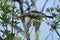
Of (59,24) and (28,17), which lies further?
(59,24)

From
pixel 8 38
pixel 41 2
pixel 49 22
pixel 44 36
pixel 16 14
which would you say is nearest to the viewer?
pixel 8 38

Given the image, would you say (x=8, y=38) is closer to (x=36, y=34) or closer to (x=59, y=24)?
(x=36, y=34)

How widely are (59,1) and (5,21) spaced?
70cm

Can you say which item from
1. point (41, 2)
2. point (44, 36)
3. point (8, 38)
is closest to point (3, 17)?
point (8, 38)

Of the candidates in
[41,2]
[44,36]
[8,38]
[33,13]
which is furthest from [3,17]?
[44,36]

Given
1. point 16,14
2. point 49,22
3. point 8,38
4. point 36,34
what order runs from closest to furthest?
1. point 8,38
2. point 16,14
3. point 36,34
4. point 49,22

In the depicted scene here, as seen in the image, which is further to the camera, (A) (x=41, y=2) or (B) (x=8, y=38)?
(A) (x=41, y=2)

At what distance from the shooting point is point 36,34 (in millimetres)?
1194

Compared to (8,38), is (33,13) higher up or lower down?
higher up

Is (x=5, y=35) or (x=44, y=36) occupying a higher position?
(x=5, y=35)

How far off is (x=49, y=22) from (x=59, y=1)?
0.25 metres

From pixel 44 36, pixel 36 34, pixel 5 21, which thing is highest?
pixel 5 21

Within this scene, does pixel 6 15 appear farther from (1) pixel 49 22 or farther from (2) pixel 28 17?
(1) pixel 49 22

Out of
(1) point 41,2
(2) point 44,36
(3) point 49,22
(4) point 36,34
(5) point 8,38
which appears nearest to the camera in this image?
(5) point 8,38
